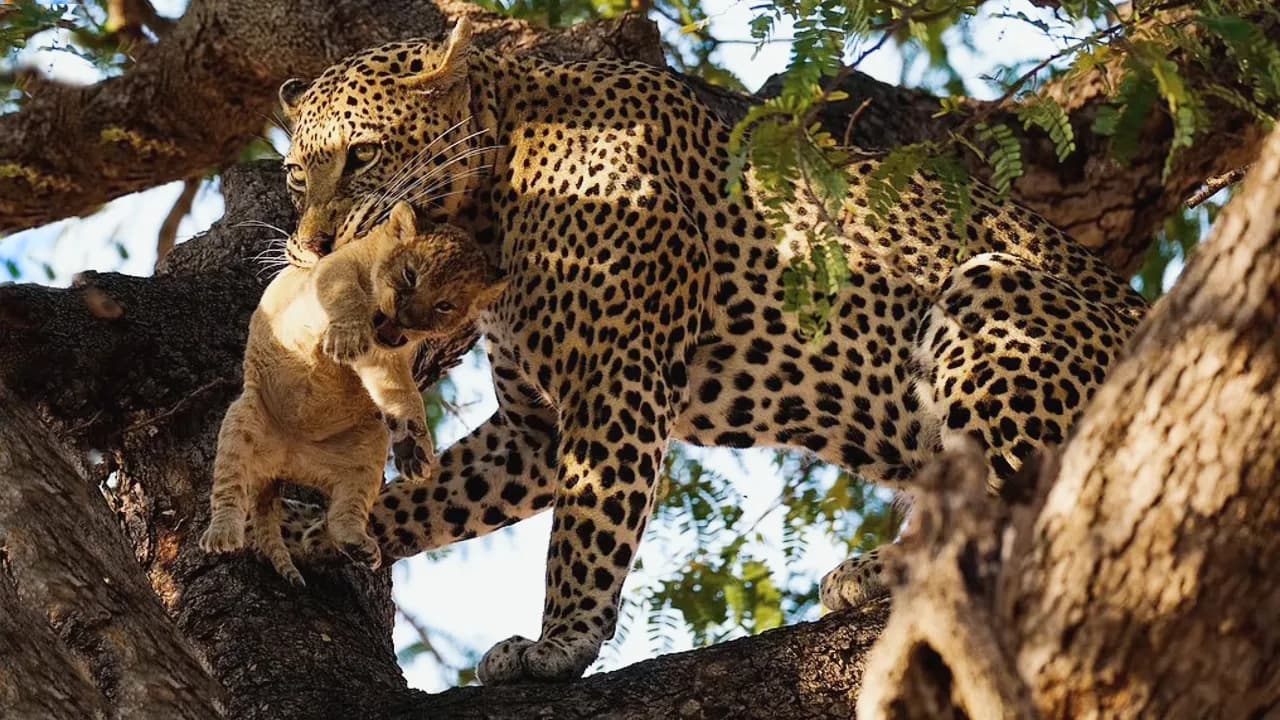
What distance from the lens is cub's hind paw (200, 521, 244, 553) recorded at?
6797 mm

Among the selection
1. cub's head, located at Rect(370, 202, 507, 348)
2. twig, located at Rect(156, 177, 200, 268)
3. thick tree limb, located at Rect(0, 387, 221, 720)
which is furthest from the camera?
twig, located at Rect(156, 177, 200, 268)

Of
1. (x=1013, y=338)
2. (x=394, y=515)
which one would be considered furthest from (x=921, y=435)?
(x=394, y=515)

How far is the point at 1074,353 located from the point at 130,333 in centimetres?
394

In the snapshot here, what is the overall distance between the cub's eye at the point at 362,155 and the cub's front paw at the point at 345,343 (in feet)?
4.51

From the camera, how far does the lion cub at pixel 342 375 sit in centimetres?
709

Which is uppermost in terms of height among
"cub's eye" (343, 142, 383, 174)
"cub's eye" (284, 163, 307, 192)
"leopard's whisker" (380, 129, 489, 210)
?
"cub's eye" (284, 163, 307, 192)

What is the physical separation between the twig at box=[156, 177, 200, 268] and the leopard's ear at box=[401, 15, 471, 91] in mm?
3960

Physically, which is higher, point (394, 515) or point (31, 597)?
point (394, 515)

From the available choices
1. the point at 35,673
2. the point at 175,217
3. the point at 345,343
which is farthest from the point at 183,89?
the point at 35,673

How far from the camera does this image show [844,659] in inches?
255

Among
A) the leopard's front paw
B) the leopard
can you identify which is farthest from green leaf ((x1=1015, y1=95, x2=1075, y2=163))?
the leopard's front paw

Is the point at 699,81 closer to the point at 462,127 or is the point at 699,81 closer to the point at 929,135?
the point at 929,135

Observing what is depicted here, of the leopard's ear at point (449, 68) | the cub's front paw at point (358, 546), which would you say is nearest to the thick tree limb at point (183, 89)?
the leopard's ear at point (449, 68)

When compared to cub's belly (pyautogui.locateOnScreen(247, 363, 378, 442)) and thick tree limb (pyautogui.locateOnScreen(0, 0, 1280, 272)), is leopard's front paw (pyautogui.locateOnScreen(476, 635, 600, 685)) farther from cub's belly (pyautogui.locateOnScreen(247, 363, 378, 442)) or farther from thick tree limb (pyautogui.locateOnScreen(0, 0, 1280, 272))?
thick tree limb (pyautogui.locateOnScreen(0, 0, 1280, 272))
